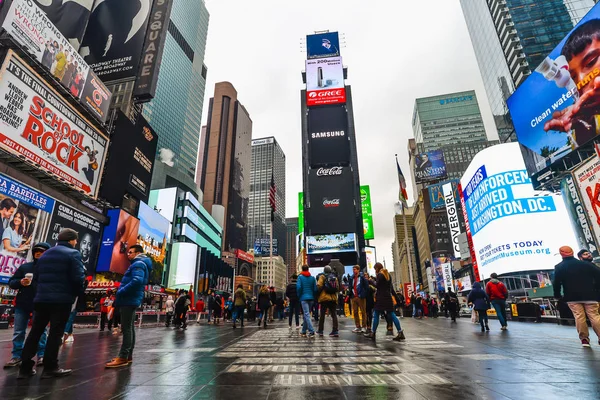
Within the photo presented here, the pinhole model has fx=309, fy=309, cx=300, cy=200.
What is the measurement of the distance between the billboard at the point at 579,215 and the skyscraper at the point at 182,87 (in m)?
101

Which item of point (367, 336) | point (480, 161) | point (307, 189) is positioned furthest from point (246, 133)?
point (367, 336)

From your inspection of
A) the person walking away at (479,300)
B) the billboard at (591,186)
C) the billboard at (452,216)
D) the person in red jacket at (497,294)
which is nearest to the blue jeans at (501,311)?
the person in red jacket at (497,294)

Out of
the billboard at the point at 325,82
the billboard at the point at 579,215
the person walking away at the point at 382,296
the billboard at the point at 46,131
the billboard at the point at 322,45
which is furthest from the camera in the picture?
the billboard at the point at 322,45

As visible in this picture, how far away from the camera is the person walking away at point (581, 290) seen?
6062 mm

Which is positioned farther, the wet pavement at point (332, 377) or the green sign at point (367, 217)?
the green sign at point (367, 217)

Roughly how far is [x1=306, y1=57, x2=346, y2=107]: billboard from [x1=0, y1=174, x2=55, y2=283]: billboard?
41.3 metres

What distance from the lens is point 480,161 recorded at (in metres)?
41.2

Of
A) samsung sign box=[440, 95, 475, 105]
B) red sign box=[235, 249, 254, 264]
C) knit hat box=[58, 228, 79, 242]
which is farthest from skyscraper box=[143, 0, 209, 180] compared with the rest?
samsung sign box=[440, 95, 475, 105]

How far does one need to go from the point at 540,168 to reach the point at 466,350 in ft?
75.3

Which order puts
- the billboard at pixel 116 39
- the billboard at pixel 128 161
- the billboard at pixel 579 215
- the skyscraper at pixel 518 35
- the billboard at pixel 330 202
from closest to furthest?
1. the billboard at pixel 579 215
2. the billboard at pixel 116 39
3. the billboard at pixel 128 161
4. the billboard at pixel 330 202
5. the skyscraper at pixel 518 35

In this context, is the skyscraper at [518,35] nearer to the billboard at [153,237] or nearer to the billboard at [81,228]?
the billboard at [153,237]

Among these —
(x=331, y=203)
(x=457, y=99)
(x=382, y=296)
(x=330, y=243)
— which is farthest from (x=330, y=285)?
(x=457, y=99)

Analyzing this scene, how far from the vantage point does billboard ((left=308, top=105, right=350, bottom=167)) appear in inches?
2004

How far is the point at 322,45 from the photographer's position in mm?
59719
